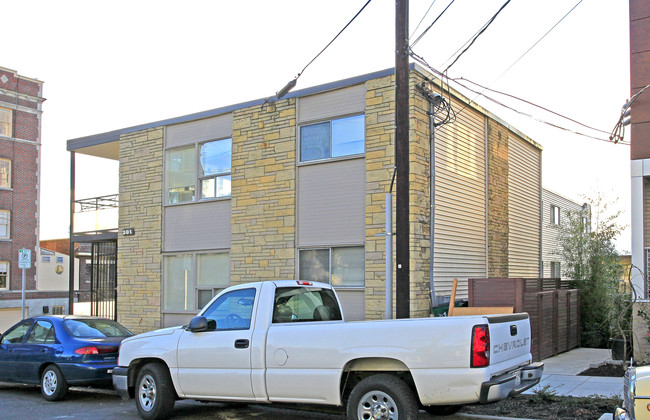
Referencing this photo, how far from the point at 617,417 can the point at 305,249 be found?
379 inches

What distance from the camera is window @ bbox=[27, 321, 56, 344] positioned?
1081cm

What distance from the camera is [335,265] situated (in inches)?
540

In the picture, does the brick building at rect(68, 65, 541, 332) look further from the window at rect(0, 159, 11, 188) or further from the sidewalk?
the window at rect(0, 159, 11, 188)

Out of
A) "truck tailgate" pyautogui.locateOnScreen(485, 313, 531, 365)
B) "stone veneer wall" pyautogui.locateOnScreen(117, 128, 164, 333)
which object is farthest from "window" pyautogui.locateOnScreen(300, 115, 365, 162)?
"truck tailgate" pyautogui.locateOnScreen(485, 313, 531, 365)

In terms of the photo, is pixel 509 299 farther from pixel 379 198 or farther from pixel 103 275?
pixel 103 275

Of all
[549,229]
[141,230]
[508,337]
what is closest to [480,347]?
[508,337]

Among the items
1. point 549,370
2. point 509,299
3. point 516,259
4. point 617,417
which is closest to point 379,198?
point 509,299

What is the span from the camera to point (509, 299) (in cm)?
1209

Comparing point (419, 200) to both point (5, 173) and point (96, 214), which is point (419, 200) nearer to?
point (96, 214)

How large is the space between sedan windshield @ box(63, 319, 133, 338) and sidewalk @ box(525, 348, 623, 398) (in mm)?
7121

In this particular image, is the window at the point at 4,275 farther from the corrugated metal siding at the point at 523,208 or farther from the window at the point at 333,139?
the corrugated metal siding at the point at 523,208

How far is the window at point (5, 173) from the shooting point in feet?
127

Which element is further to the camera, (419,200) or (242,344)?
(419,200)

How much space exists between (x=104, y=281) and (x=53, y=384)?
11.0 meters
